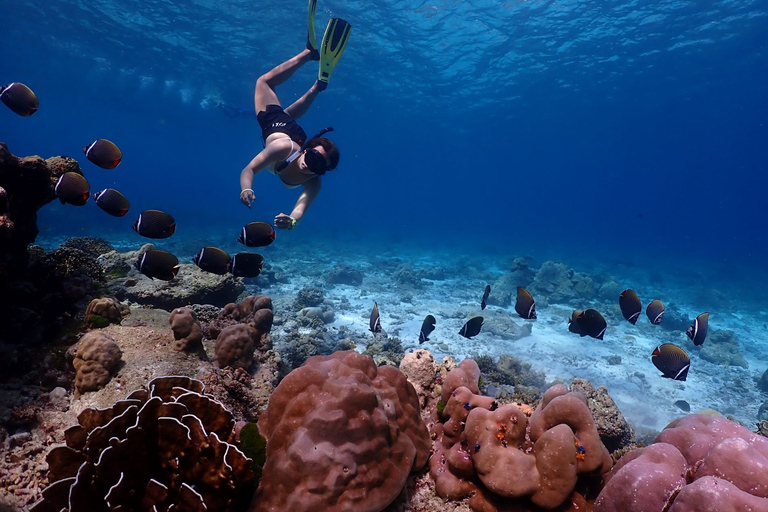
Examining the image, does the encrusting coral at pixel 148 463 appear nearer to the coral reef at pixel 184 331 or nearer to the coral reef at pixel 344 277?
the coral reef at pixel 184 331

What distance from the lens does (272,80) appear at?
27.6 ft

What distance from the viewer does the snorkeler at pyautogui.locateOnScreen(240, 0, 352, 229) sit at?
5516mm

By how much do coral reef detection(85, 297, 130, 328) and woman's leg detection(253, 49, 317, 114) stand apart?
5.07 metres

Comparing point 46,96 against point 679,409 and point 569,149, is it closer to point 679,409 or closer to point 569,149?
point 679,409

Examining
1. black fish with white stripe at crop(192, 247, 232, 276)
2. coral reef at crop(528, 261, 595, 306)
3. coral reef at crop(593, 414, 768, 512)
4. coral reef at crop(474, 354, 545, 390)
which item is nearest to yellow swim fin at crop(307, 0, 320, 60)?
black fish with white stripe at crop(192, 247, 232, 276)

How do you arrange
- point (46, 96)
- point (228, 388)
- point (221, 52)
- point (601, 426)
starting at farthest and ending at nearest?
point (46, 96)
point (221, 52)
point (601, 426)
point (228, 388)

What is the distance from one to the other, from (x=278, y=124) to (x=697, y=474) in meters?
7.61

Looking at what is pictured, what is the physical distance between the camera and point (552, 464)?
2.64 meters

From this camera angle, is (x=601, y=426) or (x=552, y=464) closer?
(x=552, y=464)

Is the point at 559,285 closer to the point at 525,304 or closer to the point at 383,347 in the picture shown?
the point at 383,347

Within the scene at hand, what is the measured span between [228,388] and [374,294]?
12536 mm

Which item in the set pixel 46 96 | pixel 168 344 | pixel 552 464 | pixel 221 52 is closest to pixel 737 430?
pixel 552 464

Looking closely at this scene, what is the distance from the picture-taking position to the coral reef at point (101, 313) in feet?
14.8

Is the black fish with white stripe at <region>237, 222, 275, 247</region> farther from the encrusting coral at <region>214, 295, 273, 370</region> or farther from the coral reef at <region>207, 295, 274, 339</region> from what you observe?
the coral reef at <region>207, 295, 274, 339</region>
